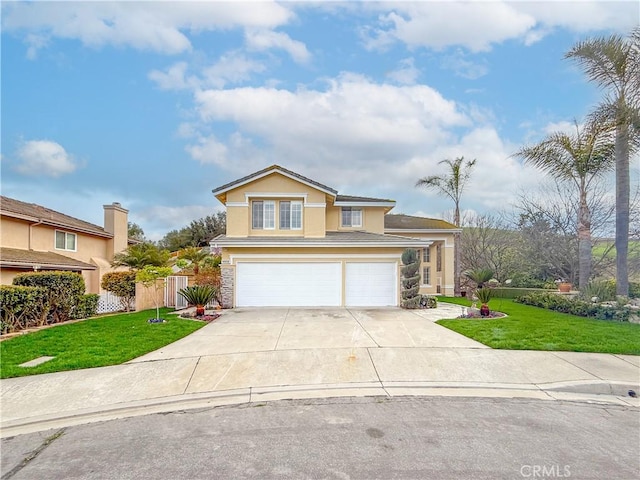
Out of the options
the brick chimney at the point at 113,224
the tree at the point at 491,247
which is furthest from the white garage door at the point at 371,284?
the brick chimney at the point at 113,224

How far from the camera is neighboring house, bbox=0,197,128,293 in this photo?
14391 millimetres

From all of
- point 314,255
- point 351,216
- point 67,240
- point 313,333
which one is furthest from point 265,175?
point 67,240

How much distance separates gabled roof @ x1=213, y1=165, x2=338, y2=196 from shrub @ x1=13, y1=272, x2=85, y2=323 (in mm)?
6727

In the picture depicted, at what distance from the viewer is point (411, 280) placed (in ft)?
50.2

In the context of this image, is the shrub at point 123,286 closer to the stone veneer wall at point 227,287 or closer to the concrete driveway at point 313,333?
the stone veneer wall at point 227,287

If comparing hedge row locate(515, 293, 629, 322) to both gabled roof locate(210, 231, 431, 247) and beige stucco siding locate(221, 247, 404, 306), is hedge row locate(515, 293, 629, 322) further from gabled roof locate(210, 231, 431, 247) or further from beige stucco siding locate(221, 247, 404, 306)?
beige stucco siding locate(221, 247, 404, 306)

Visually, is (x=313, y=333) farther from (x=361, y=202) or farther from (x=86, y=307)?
(x=361, y=202)

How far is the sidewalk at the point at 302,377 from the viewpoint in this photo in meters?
5.68

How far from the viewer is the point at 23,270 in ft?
46.9

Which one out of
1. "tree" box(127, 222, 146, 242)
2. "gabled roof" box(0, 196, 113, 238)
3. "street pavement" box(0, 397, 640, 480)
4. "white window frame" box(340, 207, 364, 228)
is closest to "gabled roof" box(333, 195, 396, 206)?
"white window frame" box(340, 207, 364, 228)

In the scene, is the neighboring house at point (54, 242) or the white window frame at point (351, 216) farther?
the white window frame at point (351, 216)

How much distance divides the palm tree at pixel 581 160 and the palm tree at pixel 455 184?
18.8 ft

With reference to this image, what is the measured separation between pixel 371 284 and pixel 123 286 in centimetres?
1152

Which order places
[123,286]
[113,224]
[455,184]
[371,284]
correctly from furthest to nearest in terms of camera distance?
[113,224] → [455,184] → [123,286] → [371,284]
